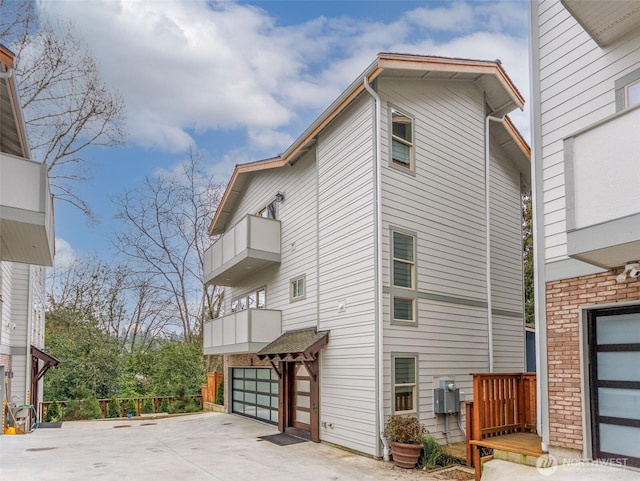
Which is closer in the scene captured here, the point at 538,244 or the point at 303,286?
the point at 538,244

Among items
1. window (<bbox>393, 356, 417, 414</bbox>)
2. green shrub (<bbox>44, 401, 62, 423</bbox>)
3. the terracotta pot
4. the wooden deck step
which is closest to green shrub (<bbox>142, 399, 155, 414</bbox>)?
green shrub (<bbox>44, 401, 62, 423</bbox>)

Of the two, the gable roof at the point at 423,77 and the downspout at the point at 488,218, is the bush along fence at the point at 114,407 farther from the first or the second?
the downspout at the point at 488,218

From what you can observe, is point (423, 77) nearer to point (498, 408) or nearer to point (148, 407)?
point (498, 408)

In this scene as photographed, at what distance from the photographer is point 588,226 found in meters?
5.53

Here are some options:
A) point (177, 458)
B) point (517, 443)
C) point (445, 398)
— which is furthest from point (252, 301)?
point (517, 443)

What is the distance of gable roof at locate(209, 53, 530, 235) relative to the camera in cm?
1057

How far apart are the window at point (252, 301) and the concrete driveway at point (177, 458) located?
376 centimetres

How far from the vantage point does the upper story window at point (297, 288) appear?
13326mm

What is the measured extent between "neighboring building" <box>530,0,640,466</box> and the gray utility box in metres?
4.08

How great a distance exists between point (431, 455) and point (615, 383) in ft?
13.4

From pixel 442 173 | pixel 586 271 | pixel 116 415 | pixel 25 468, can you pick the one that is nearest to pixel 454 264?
pixel 442 173

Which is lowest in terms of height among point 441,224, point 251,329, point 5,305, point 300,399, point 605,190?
point 300,399

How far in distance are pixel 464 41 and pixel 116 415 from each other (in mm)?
17438

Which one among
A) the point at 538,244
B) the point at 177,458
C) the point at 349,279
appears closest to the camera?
the point at 538,244
